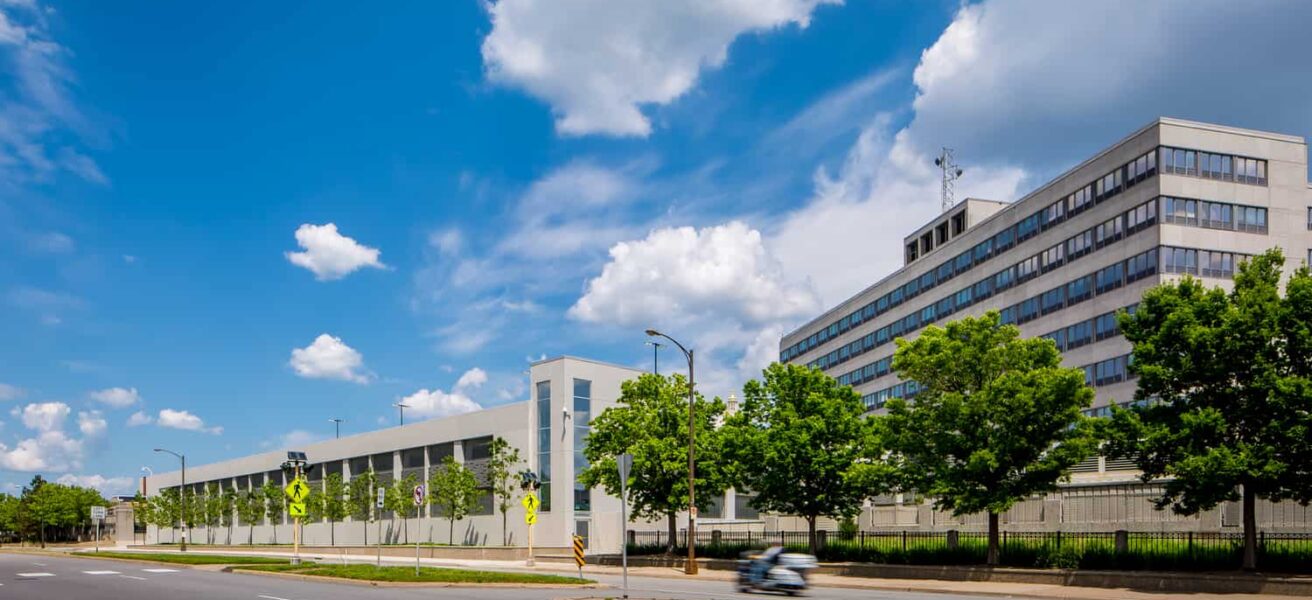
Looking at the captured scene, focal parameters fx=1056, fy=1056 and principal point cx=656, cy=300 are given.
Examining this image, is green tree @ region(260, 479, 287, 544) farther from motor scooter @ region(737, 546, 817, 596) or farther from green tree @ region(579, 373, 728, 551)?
motor scooter @ region(737, 546, 817, 596)

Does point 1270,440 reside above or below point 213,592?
above

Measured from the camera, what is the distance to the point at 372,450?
84188 mm

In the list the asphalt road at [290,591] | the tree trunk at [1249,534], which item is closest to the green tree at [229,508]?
the asphalt road at [290,591]

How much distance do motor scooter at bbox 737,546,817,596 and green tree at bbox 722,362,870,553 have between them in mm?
12333

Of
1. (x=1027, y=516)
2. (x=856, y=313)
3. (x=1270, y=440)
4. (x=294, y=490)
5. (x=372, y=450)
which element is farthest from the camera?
(x=856, y=313)

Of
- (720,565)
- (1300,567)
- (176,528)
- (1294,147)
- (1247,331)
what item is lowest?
(176,528)

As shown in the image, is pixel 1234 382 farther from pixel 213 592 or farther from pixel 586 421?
pixel 586 421

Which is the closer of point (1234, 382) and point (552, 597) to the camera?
point (552, 597)

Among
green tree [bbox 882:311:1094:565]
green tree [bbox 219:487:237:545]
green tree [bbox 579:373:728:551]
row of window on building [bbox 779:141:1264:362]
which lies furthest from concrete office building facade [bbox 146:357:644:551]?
row of window on building [bbox 779:141:1264:362]

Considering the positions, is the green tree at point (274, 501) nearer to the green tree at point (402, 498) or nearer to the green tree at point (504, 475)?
the green tree at point (402, 498)

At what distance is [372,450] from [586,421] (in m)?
24.4

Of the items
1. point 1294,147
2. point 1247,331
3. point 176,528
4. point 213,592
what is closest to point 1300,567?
point 1247,331

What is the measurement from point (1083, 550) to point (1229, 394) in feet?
24.0

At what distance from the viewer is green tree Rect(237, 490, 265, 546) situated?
97.1 metres
